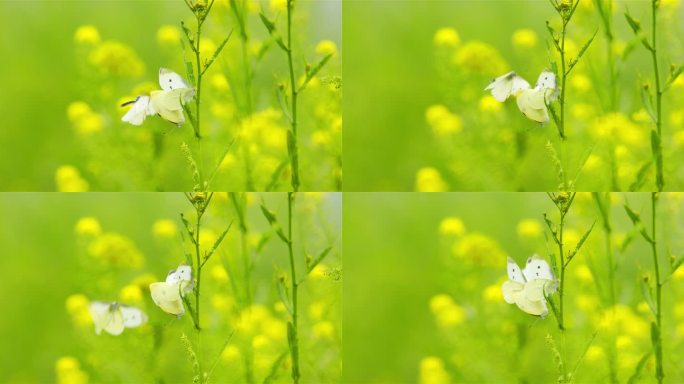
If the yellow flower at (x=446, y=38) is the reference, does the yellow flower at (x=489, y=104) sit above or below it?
below

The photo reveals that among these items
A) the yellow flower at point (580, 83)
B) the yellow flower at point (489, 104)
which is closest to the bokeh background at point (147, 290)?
the yellow flower at point (489, 104)

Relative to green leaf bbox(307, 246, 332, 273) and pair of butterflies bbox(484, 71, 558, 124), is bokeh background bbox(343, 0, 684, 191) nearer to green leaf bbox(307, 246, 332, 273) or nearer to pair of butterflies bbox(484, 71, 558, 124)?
pair of butterflies bbox(484, 71, 558, 124)

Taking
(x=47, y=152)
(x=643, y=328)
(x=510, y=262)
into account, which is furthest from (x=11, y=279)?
(x=643, y=328)

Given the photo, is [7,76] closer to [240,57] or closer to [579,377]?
[240,57]

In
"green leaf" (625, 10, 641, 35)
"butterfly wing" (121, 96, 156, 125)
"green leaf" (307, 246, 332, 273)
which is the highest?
"green leaf" (625, 10, 641, 35)

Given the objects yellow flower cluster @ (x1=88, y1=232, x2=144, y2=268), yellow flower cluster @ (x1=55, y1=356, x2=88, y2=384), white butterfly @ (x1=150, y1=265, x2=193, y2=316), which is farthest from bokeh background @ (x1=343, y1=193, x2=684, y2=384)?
yellow flower cluster @ (x1=55, y1=356, x2=88, y2=384)

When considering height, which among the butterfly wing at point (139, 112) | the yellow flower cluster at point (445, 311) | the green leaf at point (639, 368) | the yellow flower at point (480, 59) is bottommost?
the green leaf at point (639, 368)

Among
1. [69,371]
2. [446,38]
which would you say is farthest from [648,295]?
[69,371]

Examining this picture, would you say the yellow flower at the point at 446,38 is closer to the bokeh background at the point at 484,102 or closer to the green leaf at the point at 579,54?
the bokeh background at the point at 484,102
